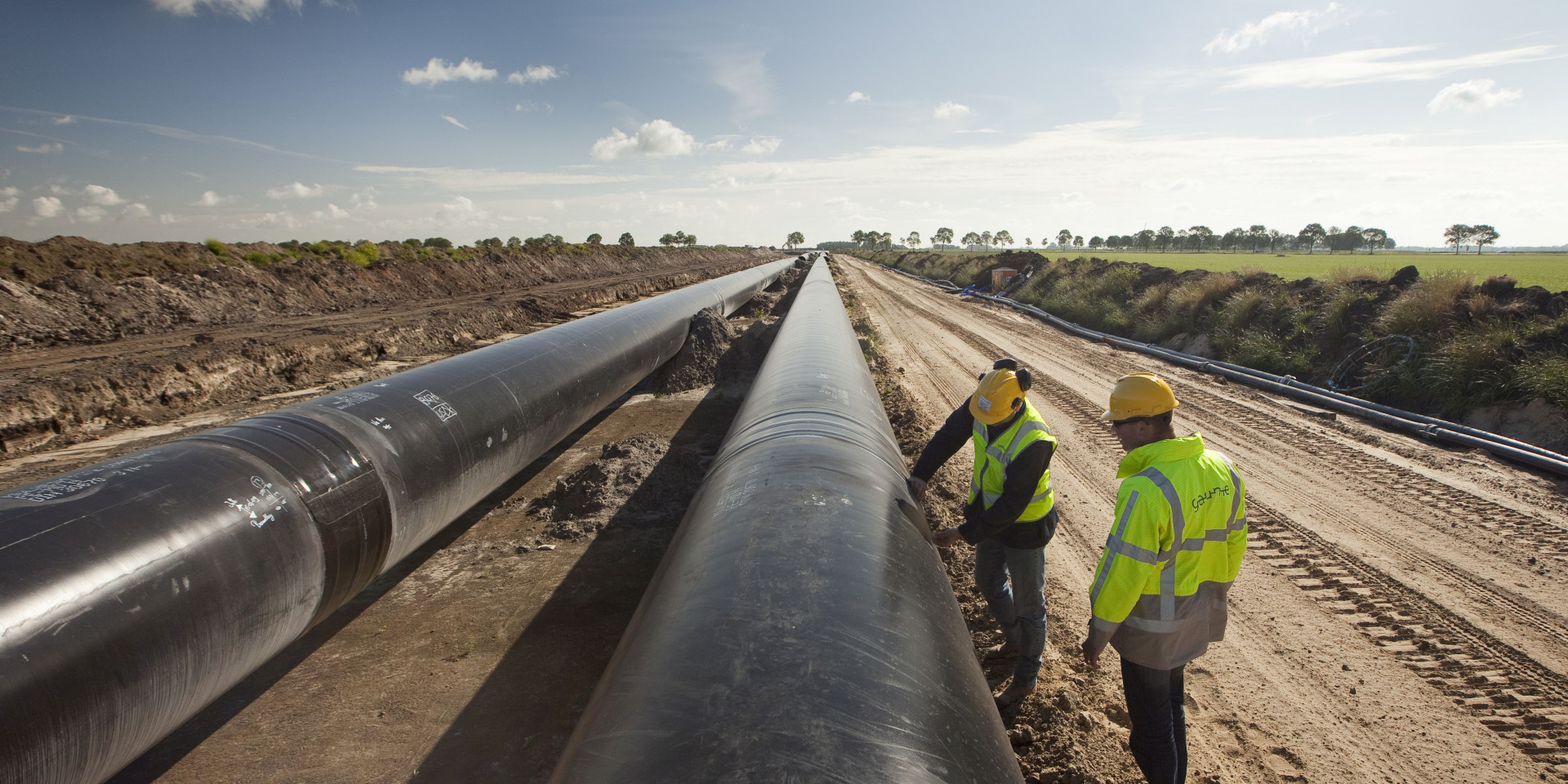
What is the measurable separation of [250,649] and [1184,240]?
122107 mm

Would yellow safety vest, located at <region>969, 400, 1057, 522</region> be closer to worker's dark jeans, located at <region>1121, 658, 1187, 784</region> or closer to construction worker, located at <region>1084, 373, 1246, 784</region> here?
construction worker, located at <region>1084, 373, 1246, 784</region>

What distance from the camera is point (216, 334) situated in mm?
13266

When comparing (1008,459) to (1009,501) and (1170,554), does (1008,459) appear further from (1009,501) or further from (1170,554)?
(1170,554)

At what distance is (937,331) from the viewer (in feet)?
55.2

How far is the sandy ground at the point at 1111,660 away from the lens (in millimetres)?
3098

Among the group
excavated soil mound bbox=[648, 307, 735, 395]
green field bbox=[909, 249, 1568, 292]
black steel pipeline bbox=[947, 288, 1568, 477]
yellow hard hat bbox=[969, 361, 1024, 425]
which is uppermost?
green field bbox=[909, 249, 1568, 292]

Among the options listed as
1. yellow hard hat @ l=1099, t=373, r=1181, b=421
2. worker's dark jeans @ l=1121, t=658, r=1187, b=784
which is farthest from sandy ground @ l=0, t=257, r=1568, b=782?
yellow hard hat @ l=1099, t=373, r=1181, b=421

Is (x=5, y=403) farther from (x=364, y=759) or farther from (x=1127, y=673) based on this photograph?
(x=1127, y=673)

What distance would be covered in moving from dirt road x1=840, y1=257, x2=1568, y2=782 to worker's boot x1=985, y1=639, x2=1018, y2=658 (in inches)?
8.9

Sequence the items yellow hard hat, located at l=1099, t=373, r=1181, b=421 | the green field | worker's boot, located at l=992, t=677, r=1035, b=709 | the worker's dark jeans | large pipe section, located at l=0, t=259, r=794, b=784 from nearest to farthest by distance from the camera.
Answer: large pipe section, located at l=0, t=259, r=794, b=784 < yellow hard hat, located at l=1099, t=373, r=1181, b=421 < the worker's dark jeans < worker's boot, located at l=992, t=677, r=1035, b=709 < the green field

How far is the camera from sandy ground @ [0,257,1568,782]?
3098 millimetres

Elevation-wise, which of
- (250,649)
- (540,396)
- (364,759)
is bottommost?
(364,759)

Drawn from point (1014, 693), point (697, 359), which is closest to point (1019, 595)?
point (1014, 693)

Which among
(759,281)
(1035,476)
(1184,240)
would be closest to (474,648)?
(1035,476)
